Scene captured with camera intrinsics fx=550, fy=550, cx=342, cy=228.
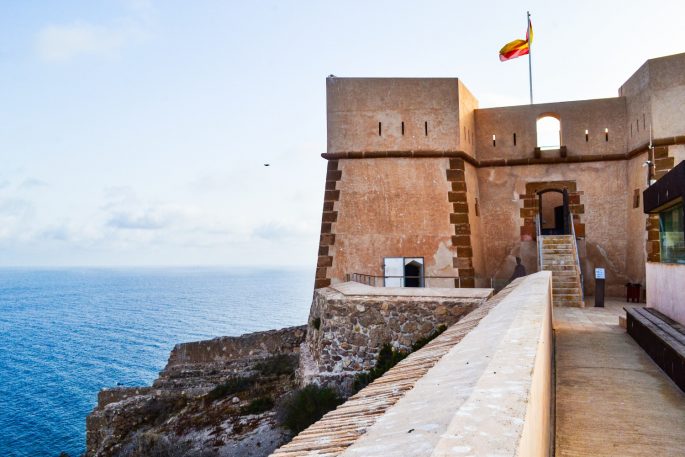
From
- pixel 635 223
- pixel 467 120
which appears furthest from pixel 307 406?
pixel 635 223

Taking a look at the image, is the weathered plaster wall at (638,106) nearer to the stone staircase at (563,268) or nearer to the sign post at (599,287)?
the stone staircase at (563,268)

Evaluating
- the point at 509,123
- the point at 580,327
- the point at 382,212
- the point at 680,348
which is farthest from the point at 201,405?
the point at 509,123

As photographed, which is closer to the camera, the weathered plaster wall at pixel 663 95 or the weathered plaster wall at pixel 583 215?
the weathered plaster wall at pixel 663 95

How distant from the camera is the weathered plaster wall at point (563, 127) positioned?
20.6 metres

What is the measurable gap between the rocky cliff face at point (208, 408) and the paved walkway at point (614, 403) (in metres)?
7.14

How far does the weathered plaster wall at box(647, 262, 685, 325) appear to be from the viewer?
9.50m

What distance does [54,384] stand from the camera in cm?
4006

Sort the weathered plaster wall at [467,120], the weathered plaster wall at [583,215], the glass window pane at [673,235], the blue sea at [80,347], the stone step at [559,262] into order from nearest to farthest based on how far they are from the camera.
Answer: the glass window pane at [673,235] → the stone step at [559,262] → the weathered plaster wall at [467,120] → the weathered plaster wall at [583,215] → the blue sea at [80,347]

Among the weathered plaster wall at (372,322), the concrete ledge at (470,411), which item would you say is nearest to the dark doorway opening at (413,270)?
the weathered plaster wall at (372,322)

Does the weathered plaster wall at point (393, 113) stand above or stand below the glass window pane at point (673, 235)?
above

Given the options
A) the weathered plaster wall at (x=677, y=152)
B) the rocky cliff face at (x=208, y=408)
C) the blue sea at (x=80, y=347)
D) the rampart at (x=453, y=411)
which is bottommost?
the blue sea at (x=80, y=347)

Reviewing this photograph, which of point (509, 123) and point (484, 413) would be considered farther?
point (509, 123)

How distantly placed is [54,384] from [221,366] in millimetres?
26395

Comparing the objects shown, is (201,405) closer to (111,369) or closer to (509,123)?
(509,123)
